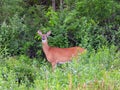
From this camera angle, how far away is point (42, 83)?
6258 millimetres

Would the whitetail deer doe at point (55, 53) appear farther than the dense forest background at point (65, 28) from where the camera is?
No

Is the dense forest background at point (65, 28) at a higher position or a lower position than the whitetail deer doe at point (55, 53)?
higher

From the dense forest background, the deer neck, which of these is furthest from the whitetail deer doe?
the dense forest background

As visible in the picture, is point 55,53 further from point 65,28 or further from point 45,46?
point 65,28

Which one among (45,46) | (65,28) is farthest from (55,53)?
(65,28)

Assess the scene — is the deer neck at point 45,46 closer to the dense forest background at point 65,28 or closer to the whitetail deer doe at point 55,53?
the whitetail deer doe at point 55,53

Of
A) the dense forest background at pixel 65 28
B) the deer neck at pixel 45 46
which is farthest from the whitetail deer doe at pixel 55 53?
the dense forest background at pixel 65 28

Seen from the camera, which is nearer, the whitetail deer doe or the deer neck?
the whitetail deer doe

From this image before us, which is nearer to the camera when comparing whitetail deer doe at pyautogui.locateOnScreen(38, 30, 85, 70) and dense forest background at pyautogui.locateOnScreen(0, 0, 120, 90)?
whitetail deer doe at pyautogui.locateOnScreen(38, 30, 85, 70)

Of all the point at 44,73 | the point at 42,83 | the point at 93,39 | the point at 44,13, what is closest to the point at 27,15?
the point at 44,13

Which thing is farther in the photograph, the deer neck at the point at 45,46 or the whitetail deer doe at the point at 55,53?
the deer neck at the point at 45,46

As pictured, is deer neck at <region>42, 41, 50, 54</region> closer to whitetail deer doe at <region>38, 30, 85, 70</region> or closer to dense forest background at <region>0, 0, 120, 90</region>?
whitetail deer doe at <region>38, 30, 85, 70</region>

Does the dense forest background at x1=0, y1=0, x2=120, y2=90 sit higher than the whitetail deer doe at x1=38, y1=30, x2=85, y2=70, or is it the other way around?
the dense forest background at x1=0, y1=0, x2=120, y2=90

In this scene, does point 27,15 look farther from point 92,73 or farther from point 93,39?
point 92,73
